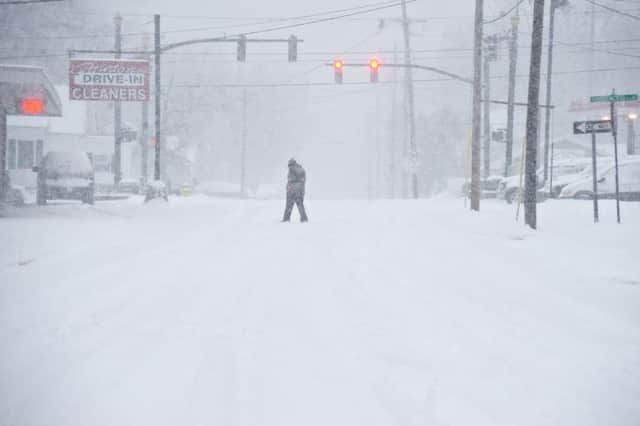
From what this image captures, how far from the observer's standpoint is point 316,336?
4.89 meters

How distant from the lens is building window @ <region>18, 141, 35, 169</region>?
3794cm

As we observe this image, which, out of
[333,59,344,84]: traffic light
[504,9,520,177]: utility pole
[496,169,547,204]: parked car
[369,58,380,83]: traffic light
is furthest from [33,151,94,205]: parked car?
[504,9,520,177]: utility pole

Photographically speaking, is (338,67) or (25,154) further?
(25,154)

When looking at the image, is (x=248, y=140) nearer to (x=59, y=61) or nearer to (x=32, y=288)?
(x=59, y=61)

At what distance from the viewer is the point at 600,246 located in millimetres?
11117

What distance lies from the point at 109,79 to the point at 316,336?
801 inches

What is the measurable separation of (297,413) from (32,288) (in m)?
4.73

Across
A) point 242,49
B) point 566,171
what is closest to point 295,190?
point 242,49

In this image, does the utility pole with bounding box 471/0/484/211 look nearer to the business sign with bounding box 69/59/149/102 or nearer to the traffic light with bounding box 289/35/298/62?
the traffic light with bounding box 289/35/298/62

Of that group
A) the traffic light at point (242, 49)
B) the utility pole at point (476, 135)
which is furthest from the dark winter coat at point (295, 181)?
the traffic light at point (242, 49)

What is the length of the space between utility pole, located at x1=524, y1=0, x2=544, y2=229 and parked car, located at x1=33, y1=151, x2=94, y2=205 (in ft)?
50.0

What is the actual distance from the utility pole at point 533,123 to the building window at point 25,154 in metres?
34.0

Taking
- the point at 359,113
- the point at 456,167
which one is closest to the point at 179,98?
the point at 456,167

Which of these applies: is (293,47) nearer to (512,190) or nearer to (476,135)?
(476,135)
